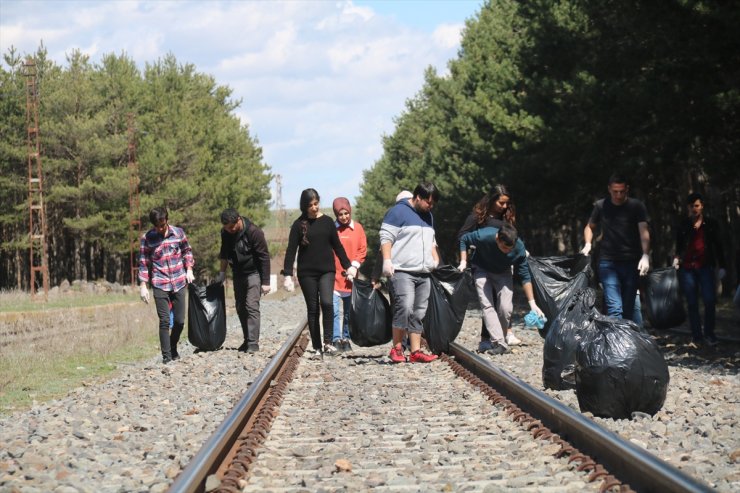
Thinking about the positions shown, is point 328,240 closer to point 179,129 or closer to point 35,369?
point 35,369

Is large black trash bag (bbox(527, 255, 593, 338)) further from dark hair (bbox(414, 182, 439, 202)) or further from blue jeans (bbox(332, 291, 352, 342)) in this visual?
blue jeans (bbox(332, 291, 352, 342))

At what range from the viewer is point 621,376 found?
25.0ft

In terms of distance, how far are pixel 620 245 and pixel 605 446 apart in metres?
5.43

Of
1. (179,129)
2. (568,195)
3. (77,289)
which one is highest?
(179,129)

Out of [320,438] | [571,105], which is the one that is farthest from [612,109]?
[320,438]

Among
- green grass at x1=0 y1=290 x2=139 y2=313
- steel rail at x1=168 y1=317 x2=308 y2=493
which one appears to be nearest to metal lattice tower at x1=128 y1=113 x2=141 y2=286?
green grass at x1=0 y1=290 x2=139 y2=313

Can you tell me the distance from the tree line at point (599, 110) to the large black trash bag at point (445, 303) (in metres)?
7.73

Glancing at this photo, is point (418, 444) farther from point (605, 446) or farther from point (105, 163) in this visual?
point (105, 163)

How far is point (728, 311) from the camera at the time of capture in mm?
23844

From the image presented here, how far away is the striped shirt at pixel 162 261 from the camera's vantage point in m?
12.9

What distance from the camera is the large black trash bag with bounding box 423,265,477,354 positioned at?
1235 cm

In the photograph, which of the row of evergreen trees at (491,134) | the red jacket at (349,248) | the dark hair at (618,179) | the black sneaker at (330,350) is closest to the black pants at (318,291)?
the black sneaker at (330,350)

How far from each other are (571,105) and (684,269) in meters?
17.5

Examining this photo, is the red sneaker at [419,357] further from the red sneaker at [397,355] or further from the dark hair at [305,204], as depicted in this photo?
the dark hair at [305,204]
